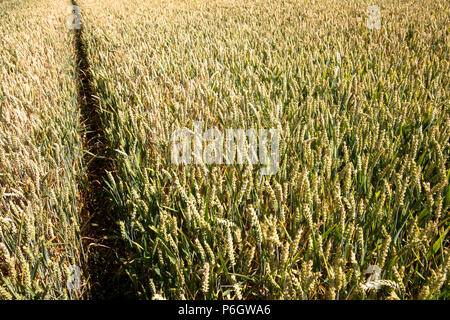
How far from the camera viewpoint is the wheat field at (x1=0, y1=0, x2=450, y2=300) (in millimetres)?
871

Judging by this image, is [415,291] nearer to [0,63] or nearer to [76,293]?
[76,293]

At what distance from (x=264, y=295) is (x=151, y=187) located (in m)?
0.55

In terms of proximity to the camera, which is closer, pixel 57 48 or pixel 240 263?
pixel 240 263

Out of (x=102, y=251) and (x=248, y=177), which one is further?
(x=102, y=251)

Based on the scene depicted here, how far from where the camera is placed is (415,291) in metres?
0.92

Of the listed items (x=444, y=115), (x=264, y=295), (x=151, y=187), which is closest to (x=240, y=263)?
(x=264, y=295)

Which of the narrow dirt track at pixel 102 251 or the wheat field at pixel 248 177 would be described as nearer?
the wheat field at pixel 248 177

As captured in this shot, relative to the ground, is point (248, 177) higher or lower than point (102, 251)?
higher

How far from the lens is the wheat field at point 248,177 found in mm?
871

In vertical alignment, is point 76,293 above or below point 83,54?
below

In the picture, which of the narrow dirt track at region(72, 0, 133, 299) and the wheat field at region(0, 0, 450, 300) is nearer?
the wheat field at region(0, 0, 450, 300)

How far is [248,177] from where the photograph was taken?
1.12m

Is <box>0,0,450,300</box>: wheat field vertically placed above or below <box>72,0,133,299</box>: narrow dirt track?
above

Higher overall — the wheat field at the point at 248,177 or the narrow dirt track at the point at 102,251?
the wheat field at the point at 248,177
